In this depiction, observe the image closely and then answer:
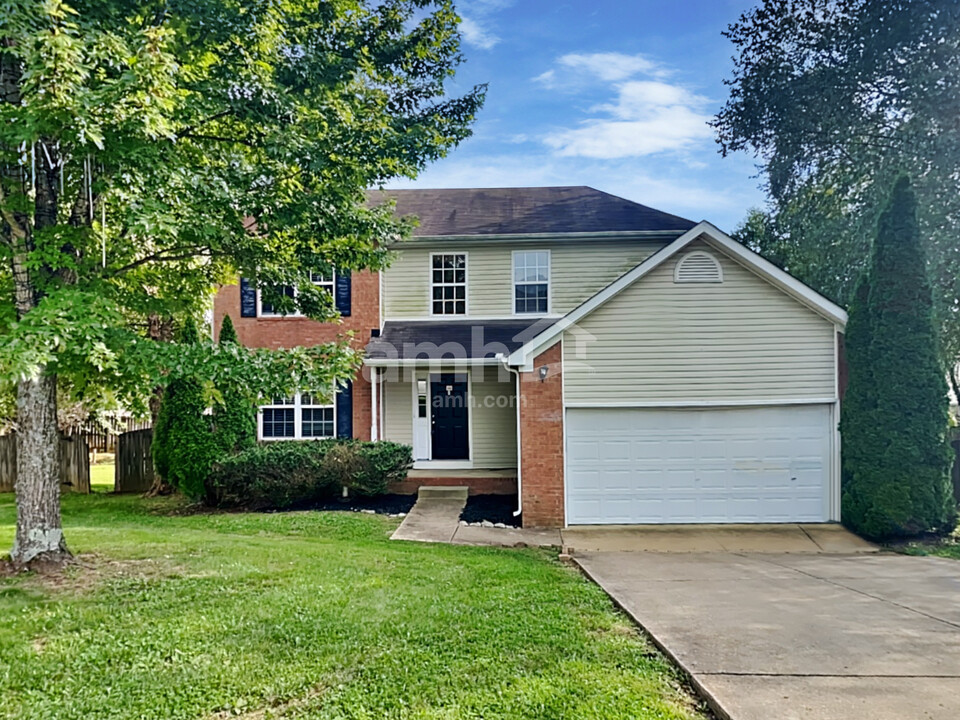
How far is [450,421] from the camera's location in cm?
1425

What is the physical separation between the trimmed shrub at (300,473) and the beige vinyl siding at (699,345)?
446 cm

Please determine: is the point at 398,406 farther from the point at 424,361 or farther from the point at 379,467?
the point at 379,467

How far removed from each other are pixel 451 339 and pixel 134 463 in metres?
8.64

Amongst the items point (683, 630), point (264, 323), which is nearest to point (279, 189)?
point (683, 630)

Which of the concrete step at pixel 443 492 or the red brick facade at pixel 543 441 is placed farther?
the concrete step at pixel 443 492

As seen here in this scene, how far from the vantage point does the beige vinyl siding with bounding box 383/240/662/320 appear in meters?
14.6

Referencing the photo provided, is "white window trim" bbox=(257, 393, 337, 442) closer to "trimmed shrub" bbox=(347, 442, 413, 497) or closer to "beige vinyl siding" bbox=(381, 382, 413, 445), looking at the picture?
"beige vinyl siding" bbox=(381, 382, 413, 445)

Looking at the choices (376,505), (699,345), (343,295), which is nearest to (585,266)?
(699,345)

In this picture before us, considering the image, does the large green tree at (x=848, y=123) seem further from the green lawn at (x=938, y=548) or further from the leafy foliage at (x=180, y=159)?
the leafy foliage at (x=180, y=159)

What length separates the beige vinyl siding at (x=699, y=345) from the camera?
1053cm

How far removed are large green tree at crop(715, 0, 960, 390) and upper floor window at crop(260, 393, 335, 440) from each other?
1261 centimetres

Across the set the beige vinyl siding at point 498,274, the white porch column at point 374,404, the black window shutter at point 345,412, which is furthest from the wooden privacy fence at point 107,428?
the beige vinyl siding at point 498,274

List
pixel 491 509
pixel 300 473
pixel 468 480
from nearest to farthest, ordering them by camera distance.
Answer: pixel 300 473 → pixel 491 509 → pixel 468 480

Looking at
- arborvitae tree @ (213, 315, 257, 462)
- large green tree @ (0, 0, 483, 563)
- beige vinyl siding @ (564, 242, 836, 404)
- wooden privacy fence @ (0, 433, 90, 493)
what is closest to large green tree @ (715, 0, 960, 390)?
beige vinyl siding @ (564, 242, 836, 404)
